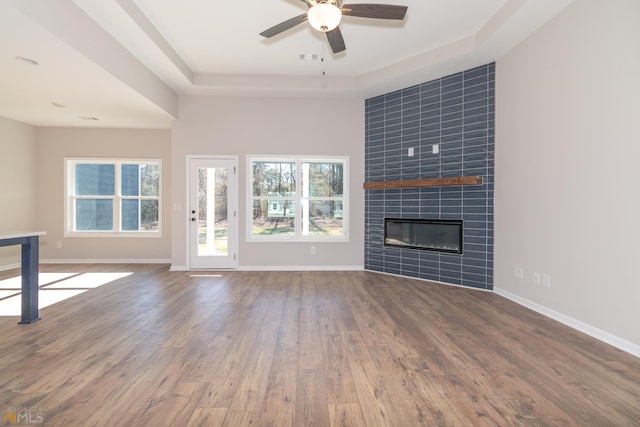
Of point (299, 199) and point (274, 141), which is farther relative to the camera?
point (299, 199)

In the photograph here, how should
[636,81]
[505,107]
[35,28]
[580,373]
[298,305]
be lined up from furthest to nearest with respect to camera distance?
[505,107]
[298,305]
[35,28]
[636,81]
[580,373]

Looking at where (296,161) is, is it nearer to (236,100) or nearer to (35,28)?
(236,100)

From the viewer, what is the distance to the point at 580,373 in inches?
81.5

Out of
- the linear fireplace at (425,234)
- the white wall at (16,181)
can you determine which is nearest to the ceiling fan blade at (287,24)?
the linear fireplace at (425,234)

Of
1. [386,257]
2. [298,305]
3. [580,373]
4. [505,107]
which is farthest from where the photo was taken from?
Answer: [386,257]

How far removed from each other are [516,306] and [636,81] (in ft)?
7.69

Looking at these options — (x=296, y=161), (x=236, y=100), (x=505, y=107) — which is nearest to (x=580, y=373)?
(x=505, y=107)

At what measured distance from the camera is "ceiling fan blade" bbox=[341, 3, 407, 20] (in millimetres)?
2506

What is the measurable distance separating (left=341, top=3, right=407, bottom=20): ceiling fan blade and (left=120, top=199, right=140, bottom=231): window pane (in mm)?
5565

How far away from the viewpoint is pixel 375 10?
256cm

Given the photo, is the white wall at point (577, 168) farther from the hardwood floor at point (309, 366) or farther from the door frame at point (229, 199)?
the door frame at point (229, 199)

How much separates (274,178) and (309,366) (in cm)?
382

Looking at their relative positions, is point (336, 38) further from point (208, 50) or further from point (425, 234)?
point (425, 234)

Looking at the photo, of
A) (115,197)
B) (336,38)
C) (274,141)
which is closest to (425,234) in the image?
(274,141)
